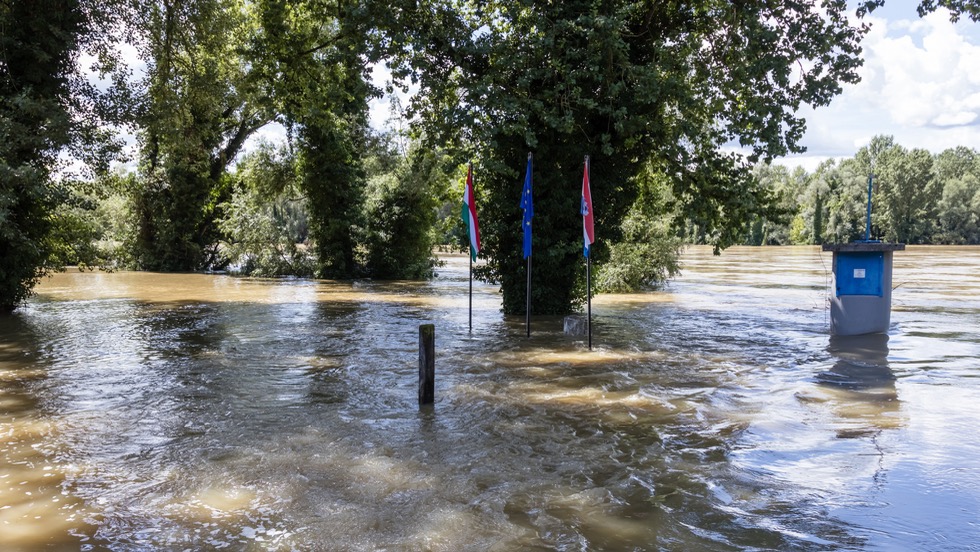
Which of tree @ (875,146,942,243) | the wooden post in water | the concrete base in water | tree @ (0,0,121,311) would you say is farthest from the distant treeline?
the wooden post in water

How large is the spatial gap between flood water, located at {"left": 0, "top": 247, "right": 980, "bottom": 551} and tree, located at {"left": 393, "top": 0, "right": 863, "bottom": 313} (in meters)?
2.75

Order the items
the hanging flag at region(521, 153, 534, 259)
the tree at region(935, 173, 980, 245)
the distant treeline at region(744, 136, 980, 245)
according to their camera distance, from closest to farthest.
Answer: the hanging flag at region(521, 153, 534, 259)
the distant treeline at region(744, 136, 980, 245)
the tree at region(935, 173, 980, 245)

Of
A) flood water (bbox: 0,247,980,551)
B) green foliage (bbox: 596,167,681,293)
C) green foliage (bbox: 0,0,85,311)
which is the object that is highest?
green foliage (bbox: 0,0,85,311)

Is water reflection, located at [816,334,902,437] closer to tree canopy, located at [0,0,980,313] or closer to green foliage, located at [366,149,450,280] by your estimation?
tree canopy, located at [0,0,980,313]

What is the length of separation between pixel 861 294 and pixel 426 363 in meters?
9.56

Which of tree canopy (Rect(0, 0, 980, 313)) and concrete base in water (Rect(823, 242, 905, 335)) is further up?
tree canopy (Rect(0, 0, 980, 313))

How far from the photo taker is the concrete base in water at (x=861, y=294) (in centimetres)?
1295

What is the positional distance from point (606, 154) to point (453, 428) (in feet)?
29.5

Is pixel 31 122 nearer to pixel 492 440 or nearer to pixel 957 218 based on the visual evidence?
pixel 492 440

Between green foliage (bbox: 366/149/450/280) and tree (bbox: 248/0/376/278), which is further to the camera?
green foliage (bbox: 366/149/450/280)

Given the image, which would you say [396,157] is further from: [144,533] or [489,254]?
[144,533]

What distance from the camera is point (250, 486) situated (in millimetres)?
5816

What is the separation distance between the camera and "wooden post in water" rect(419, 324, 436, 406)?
26.8 feet

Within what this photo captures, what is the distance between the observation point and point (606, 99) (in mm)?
14812
